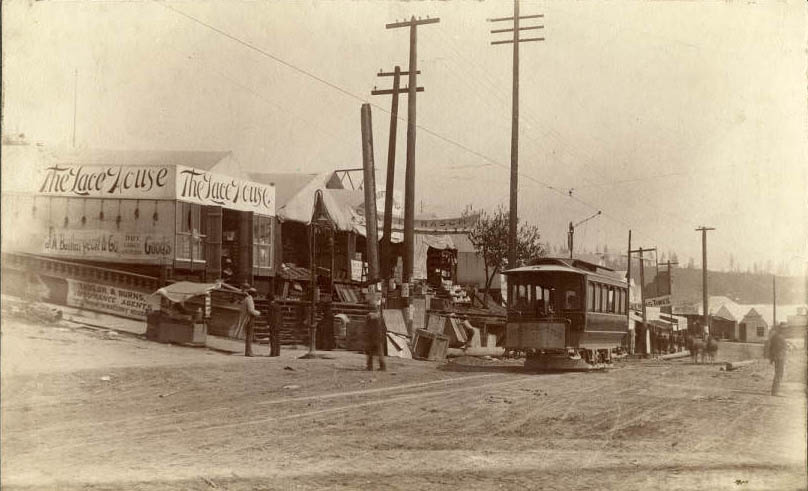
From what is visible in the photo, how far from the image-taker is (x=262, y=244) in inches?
546

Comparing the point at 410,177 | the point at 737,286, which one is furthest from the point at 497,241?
the point at 737,286

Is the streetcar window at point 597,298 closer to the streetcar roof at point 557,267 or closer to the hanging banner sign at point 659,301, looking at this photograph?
the streetcar roof at point 557,267

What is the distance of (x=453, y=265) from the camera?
76.4 ft

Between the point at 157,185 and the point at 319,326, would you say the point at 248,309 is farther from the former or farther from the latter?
the point at 319,326

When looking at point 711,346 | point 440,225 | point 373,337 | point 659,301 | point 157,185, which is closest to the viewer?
point 157,185

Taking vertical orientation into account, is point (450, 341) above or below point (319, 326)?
below

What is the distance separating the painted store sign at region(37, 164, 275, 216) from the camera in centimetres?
896

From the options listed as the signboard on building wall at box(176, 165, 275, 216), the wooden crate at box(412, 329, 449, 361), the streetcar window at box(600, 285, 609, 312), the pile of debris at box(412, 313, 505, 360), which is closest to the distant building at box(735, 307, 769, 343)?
the streetcar window at box(600, 285, 609, 312)

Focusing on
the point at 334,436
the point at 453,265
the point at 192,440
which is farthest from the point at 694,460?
the point at 453,265

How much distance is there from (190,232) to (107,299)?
1.39 m

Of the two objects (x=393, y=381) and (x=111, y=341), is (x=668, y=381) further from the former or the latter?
(x=111, y=341)

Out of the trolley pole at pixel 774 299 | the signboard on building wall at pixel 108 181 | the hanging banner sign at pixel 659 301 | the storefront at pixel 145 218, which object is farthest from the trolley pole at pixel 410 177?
the trolley pole at pixel 774 299

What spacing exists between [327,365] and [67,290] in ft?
26.5

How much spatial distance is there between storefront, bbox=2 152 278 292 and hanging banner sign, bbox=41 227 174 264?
1 centimetres
